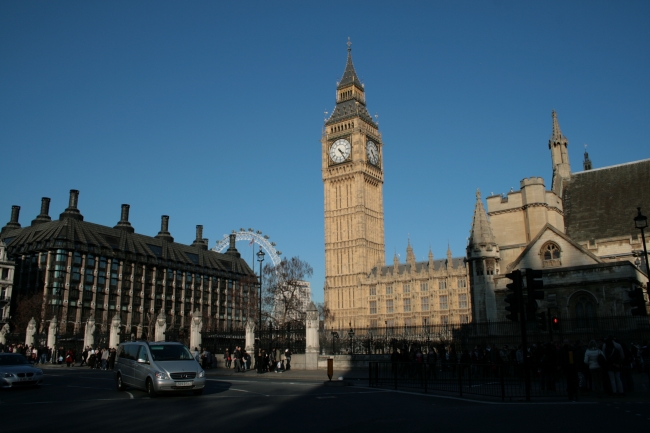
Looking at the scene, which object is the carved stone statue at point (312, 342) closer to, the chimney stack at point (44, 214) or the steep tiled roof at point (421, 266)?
the steep tiled roof at point (421, 266)

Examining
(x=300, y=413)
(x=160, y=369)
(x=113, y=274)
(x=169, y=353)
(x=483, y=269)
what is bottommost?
(x=300, y=413)

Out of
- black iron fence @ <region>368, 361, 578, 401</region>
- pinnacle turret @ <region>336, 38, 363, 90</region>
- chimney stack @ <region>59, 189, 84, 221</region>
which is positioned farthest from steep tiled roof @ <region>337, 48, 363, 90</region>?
black iron fence @ <region>368, 361, 578, 401</region>

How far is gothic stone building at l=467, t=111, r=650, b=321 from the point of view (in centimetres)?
3091

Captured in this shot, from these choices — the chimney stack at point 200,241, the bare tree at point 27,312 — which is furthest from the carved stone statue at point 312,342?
the chimney stack at point 200,241

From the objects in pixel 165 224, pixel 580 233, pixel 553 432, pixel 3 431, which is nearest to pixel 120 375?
pixel 3 431

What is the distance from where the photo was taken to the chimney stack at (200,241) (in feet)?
366

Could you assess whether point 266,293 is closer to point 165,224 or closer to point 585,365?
point 585,365

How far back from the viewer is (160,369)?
15.2m

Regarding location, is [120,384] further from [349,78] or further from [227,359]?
[349,78]

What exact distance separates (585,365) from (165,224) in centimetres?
9769

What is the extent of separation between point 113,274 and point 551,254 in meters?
68.4

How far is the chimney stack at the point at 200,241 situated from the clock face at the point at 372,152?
3779cm

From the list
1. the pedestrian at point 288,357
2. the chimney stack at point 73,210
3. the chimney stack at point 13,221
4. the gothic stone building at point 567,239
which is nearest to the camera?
the gothic stone building at point 567,239

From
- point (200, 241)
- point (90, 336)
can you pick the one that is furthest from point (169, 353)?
point (200, 241)
